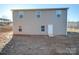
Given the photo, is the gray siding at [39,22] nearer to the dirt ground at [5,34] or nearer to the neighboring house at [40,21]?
the neighboring house at [40,21]

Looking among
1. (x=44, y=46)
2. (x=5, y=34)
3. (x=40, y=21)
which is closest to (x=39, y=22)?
(x=40, y=21)

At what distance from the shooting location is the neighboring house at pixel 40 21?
3.88 m

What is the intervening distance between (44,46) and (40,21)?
458 millimetres

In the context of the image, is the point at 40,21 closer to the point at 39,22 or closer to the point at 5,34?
the point at 39,22

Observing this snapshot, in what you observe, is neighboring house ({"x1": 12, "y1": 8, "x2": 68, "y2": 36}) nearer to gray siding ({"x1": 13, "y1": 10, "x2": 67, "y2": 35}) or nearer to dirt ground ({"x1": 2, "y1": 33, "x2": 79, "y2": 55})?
gray siding ({"x1": 13, "y1": 10, "x2": 67, "y2": 35})

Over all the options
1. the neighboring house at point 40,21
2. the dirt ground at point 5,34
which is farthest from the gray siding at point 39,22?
the dirt ground at point 5,34

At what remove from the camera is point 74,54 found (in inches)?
154

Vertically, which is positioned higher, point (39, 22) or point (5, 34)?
point (39, 22)

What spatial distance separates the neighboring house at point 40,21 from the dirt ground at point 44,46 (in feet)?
0.33

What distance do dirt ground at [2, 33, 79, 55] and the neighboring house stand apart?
4.0 inches

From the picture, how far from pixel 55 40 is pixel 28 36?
0.49 meters

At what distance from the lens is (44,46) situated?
3.92 metres
